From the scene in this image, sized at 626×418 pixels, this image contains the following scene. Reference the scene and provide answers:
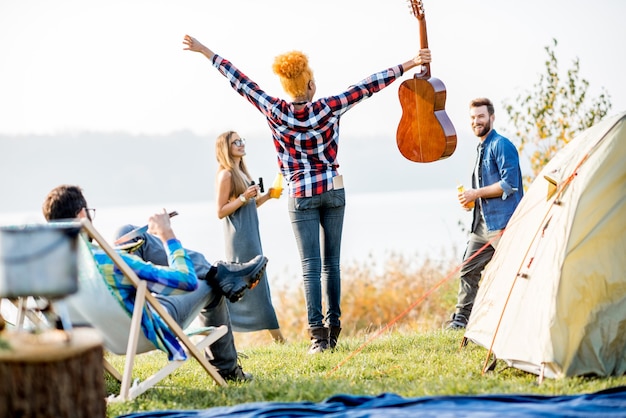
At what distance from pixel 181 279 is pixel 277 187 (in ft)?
7.04

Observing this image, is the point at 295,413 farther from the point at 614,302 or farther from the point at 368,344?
the point at 368,344

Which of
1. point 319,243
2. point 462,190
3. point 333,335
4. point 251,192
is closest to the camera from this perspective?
point 319,243

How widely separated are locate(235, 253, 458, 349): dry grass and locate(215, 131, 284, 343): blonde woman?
1964 mm

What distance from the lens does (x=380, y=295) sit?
895 centimetres

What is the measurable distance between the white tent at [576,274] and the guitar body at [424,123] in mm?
1020

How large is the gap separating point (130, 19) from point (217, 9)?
123cm

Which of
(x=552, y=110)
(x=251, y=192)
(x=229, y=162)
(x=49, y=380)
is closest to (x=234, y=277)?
(x=49, y=380)

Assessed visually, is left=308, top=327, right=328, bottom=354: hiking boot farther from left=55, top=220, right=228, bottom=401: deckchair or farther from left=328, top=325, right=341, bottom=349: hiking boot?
left=55, top=220, right=228, bottom=401: deckchair

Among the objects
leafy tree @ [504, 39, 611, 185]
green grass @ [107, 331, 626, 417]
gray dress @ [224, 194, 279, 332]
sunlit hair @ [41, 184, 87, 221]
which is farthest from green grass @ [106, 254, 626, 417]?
leafy tree @ [504, 39, 611, 185]

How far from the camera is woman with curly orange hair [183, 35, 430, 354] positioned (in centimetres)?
570

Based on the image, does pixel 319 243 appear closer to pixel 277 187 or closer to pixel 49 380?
pixel 277 187

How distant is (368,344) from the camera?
6.11 metres

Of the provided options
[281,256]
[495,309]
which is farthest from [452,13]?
[495,309]

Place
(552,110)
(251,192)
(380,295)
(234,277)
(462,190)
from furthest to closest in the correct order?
(552,110) < (380,295) < (251,192) < (462,190) < (234,277)
